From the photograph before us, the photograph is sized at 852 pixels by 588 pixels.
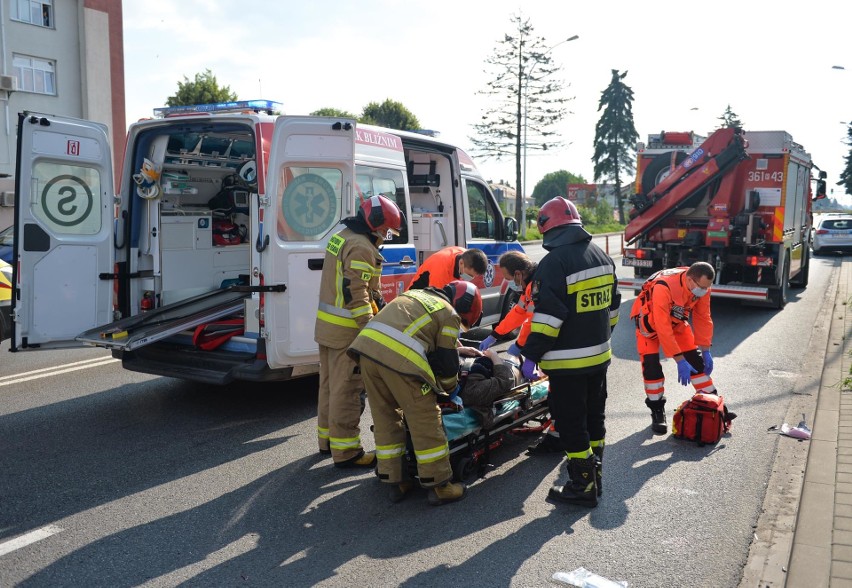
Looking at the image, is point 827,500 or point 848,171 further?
point 848,171

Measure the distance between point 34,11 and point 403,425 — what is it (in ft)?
93.9

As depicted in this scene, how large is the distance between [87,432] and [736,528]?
4.86 meters

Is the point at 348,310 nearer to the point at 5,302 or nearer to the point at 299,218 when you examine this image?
the point at 299,218

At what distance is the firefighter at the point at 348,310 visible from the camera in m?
5.11

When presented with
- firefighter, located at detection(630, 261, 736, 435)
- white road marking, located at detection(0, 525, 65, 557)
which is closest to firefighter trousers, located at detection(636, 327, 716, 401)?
firefighter, located at detection(630, 261, 736, 435)

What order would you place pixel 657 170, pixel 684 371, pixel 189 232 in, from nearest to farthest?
pixel 684 371 → pixel 189 232 → pixel 657 170

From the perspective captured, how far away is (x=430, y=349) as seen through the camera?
438 centimetres

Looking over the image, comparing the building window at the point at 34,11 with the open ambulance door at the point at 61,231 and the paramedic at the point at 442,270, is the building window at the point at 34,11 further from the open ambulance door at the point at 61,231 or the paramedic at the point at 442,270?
the paramedic at the point at 442,270

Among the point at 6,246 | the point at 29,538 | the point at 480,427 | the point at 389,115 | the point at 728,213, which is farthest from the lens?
the point at 389,115

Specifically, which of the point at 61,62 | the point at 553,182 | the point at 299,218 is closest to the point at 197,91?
the point at 61,62

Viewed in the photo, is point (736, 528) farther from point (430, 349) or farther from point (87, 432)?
point (87, 432)

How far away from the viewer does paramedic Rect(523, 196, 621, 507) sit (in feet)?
14.4

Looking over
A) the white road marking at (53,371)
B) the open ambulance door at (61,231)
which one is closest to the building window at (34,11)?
the white road marking at (53,371)

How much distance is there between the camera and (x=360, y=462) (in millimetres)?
5172
